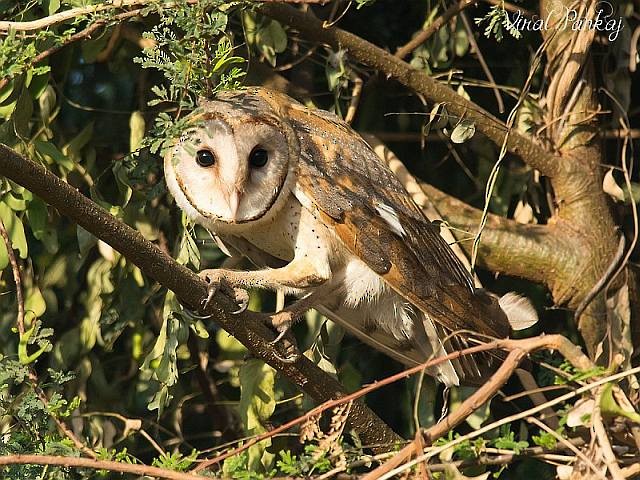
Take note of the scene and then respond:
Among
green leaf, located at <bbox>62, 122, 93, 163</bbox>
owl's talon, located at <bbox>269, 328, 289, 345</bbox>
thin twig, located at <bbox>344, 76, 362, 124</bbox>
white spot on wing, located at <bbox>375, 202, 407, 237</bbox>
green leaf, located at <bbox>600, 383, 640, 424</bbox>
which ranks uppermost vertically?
green leaf, located at <bbox>600, 383, 640, 424</bbox>

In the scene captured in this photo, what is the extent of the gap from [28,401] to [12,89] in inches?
31.5

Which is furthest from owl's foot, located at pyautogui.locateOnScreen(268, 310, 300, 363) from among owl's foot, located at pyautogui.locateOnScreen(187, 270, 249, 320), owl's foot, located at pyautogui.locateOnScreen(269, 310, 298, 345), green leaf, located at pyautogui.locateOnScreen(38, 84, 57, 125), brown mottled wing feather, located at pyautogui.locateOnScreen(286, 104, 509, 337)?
green leaf, located at pyautogui.locateOnScreen(38, 84, 57, 125)

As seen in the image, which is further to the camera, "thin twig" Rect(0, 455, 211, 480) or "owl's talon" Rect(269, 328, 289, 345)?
"owl's talon" Rect(269, 328, 289, 345)

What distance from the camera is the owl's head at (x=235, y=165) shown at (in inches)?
91.0

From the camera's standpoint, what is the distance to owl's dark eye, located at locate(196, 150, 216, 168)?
2.33 meters

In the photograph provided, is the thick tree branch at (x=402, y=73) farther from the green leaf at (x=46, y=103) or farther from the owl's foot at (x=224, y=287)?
the owl's foot at (x=224, y=287)

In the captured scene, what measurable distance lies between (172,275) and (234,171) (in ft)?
1.68

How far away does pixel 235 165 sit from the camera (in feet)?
7.57

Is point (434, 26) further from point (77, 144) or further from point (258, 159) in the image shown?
point (77, 144)

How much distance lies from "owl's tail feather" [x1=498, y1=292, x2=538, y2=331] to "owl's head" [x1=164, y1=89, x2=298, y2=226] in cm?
66

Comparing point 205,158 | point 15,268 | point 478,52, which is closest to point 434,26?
point 478,52

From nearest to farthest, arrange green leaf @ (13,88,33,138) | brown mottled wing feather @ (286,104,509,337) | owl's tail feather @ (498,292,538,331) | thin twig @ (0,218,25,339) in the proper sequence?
thin twig @ (0,218,25,339) → brown mottled wing feather @ (286,104,509,337) → green leaf @ (13,88,33,138) → owl's tail feather @ (498,292,538,331)

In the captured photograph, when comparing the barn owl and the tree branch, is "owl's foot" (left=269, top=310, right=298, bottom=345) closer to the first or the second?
the barn owl

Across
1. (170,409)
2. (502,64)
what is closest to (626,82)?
(502,64)
